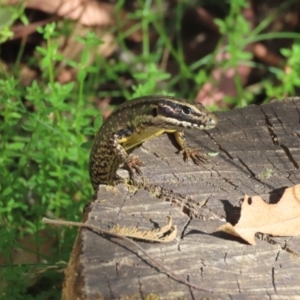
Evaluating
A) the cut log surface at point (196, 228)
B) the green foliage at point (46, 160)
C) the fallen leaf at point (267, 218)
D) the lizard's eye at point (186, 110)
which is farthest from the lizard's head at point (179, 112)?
the fallen leaf at point (267, 218)

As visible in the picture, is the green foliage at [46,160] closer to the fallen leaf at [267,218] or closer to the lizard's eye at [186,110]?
the lizard's eye at [186,110]

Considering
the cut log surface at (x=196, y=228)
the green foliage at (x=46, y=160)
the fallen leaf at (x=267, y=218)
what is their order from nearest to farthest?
the cut log surface at (x=196, y=228)
the fallen leaf at (x=267, y=218)
the green foliage at (x=46, y=160)

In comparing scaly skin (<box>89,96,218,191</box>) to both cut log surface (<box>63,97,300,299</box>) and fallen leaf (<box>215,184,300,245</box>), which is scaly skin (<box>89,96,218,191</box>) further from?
Answer: fallen leaf (<box>215,184,300,245</box>)

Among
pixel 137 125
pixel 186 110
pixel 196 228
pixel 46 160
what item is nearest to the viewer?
pixel 196 228

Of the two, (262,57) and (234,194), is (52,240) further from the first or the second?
(262,57)

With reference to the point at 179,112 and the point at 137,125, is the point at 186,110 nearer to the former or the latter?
the point at 179,112

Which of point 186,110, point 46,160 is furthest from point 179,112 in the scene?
point 46,160

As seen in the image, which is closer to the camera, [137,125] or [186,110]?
[186,110]
